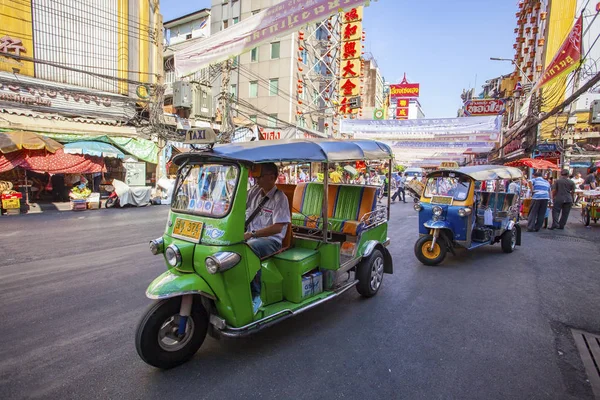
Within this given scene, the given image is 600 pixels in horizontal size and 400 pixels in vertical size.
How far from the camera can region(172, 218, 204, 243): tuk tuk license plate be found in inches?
128

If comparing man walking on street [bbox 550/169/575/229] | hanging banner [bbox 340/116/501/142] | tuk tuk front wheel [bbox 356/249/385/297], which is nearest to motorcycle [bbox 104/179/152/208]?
hanging banner [bbox 340/116/501/142]

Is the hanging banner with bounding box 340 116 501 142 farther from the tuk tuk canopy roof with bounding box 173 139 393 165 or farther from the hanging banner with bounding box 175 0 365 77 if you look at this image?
the tuk tuk canopy roof with bounding box 173 139 393 165

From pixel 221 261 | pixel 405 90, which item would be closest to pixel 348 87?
pixel 221 261

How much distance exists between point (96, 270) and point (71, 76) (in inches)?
548

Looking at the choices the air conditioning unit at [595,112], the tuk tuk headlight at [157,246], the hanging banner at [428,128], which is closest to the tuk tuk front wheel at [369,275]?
the tuk tuk headlight at [157,246]

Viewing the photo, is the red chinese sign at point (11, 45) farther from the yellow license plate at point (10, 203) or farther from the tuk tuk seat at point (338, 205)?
the tuk tuk seat at point (338, 205)

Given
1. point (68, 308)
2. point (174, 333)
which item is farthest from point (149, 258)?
point (174, 333)

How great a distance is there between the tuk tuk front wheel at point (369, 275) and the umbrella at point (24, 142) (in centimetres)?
1349

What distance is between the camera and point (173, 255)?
3.23 m

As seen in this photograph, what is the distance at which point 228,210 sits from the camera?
3203mm

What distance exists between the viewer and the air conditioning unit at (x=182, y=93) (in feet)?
63.9

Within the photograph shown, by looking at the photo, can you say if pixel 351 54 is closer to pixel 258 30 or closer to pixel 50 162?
pixel 258 30

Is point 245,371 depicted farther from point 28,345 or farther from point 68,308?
point 68,308

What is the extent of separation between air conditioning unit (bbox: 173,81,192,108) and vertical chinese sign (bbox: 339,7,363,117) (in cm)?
1058
